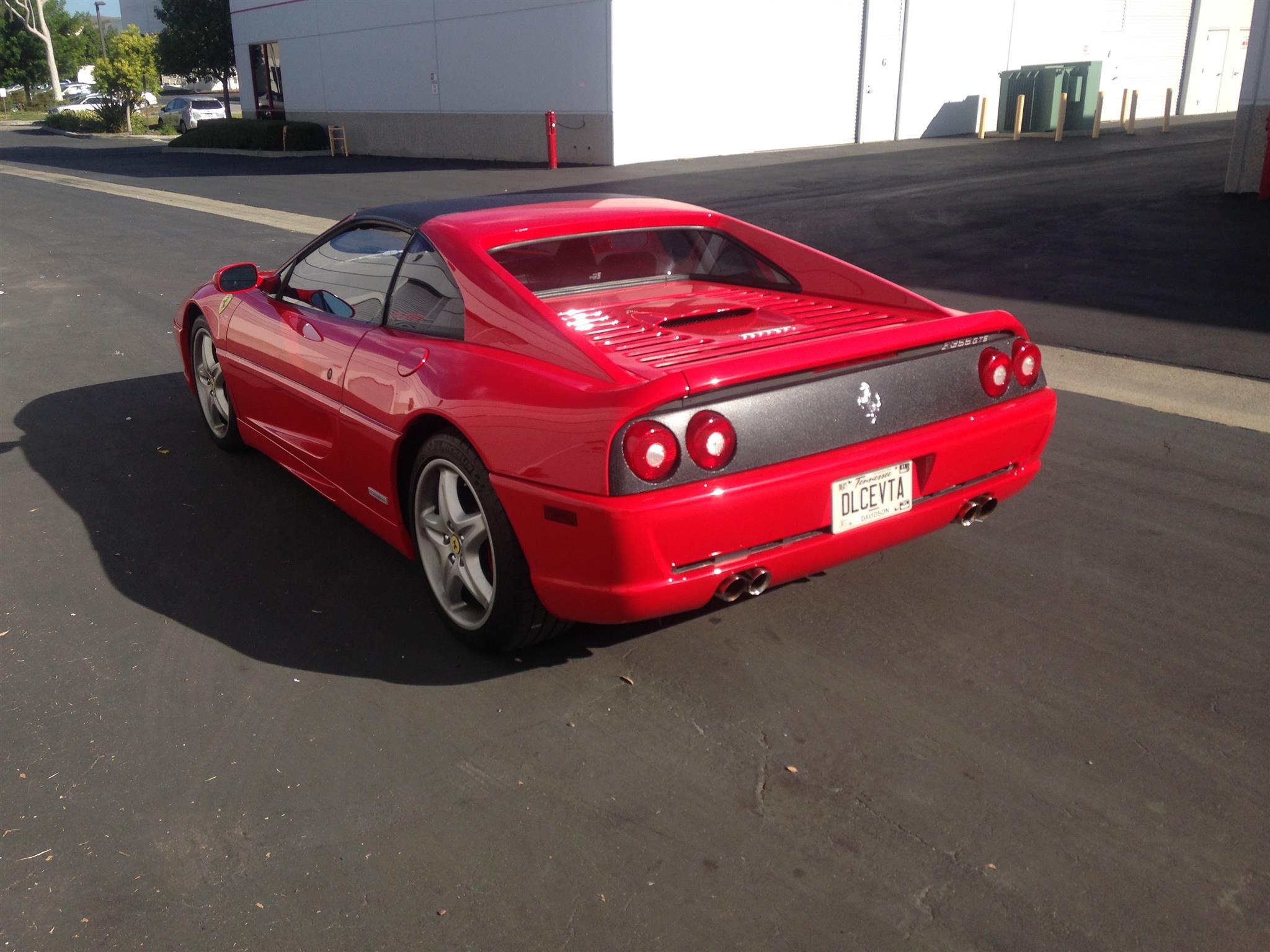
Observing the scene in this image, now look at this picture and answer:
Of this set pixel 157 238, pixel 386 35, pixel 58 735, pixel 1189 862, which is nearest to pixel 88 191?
pixel 157 238

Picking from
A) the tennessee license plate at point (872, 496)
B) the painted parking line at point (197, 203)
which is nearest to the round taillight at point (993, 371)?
the tennessee license plate at point (872, 496)

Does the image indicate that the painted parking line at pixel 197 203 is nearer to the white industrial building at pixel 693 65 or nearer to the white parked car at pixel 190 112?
the white industrial building at pixel 693 65

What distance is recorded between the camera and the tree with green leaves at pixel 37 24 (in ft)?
236

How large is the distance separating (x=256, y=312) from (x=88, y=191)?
20.7m

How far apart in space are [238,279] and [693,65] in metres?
23.5

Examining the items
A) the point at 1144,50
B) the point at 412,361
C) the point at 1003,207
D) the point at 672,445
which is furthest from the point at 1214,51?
the point at 672,445

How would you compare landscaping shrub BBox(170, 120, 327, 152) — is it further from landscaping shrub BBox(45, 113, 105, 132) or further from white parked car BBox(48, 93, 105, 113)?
white parked car BBox(48, 93, 105, 113)

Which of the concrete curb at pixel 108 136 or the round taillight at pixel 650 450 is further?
the concrete curb at pixel 108 136

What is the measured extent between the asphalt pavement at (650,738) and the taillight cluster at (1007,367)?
2.57ft

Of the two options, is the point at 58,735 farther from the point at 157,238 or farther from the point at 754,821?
the point at 157,238

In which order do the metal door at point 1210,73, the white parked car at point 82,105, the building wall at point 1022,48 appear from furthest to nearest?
1. the white parked car at point 82,105
2. the metal door at point 1210,73
3. the building wall at point 1022,48

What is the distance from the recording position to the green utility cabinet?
101ft

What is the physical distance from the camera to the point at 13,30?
2891 inches

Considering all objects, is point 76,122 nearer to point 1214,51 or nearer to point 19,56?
point 19,56
